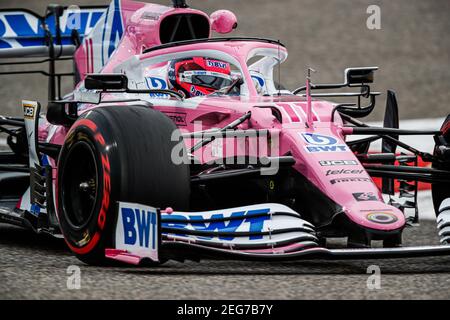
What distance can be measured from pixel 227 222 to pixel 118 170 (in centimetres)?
77

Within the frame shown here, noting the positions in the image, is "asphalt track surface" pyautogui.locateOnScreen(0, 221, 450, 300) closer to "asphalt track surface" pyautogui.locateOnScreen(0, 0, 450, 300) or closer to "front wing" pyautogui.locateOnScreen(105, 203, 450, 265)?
"asphalt track surface" pyautogui.locateOnScreen(0, 0, 450, 300)

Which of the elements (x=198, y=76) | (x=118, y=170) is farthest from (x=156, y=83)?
(x=118, y=170)

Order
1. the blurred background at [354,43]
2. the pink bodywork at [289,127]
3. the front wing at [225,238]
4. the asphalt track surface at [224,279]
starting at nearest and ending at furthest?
the asphalt track surface at [224,279] → the front wing at [225,238] → the pink bodywork at [289,127] → the blurred background at [354,43]

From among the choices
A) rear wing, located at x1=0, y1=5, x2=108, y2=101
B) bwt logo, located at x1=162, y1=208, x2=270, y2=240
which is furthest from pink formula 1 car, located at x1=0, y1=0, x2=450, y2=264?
rear wing, located at x1=0, y1=5, x2=108, y2=101

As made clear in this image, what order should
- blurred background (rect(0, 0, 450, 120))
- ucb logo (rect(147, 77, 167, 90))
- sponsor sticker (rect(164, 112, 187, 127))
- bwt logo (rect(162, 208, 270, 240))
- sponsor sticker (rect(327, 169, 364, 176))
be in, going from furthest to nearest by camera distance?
1. blurred background (rect(0, 0, 450, 120))
2. ucb logo (rect(147, 77, 167, 90))
3. sponsor sticker (rect(164, 112, 187, 127))
4. sponsor sticker (rect(327, 169, 364, 176))
5. bwt logo (rect(162, 208, 270, 240))

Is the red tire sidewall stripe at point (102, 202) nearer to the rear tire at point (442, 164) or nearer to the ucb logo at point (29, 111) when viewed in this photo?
the ucb logo at point (29, 111)

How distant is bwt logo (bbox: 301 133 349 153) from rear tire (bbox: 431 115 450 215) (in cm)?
113

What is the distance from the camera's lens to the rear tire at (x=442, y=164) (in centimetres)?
777

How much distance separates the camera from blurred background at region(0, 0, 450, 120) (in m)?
19.2

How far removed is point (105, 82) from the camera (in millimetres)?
7199

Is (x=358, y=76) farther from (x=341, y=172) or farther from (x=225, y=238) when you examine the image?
(x=225, y=238)

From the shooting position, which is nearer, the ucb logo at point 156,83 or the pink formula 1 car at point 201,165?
the pink formula 1 car at point 201,165

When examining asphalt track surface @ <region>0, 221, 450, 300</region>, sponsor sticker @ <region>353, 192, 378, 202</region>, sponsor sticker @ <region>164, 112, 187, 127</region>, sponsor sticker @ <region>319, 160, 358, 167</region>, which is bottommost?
asphalt track surface @ <region>0, 221, 450, 300</region>

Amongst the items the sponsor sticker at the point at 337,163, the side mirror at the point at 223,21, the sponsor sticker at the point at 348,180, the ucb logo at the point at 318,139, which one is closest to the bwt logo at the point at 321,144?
the ucb logo at the point at 318,139
